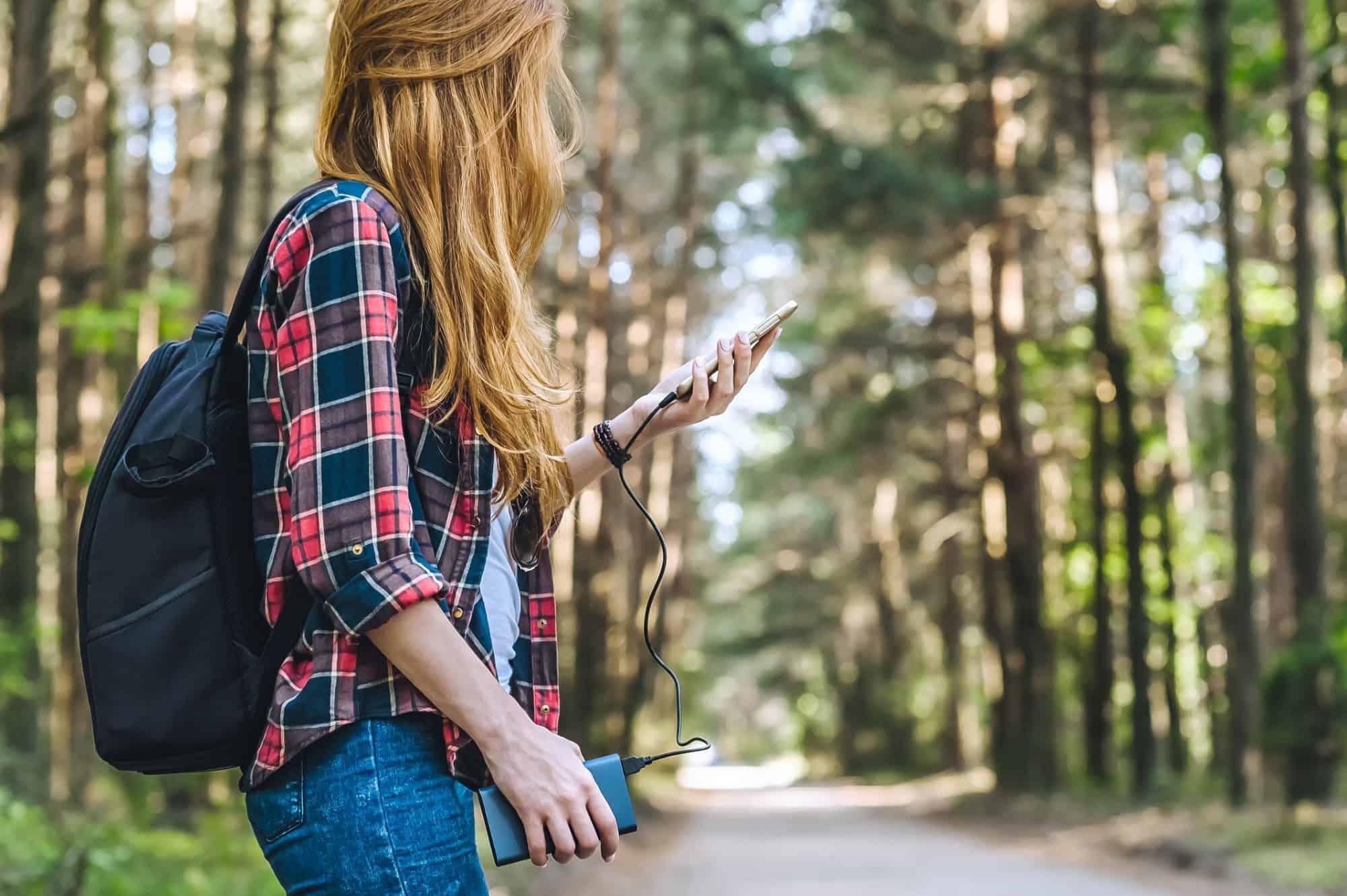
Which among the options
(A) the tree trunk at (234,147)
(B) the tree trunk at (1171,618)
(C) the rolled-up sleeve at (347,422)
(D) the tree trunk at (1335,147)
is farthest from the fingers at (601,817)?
(B) the tree trunk at (1171,618)

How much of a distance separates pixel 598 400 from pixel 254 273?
63.4 ft

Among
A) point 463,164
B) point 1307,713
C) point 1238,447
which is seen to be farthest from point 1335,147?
point 463,164

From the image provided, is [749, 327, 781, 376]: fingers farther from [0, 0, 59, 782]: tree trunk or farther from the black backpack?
[0, 0, 59, 782]: tree trunk

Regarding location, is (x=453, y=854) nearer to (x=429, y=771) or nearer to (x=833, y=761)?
(x=429, y=771)

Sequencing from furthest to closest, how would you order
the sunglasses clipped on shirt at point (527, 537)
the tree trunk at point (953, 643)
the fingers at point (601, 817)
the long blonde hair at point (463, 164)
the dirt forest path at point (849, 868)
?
1. the tree trunk at point (953, 643)
2. the dirt forest path at point (849, 868)
3. the sunglasses clipped on shirt at point (527, 537)
4. the long blonde hair at point (463, 164)
5. the fingers at point (601, 817)

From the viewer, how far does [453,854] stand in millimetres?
1795

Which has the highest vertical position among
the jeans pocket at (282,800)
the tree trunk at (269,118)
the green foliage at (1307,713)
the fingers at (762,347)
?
the tree trunk at (269,118)

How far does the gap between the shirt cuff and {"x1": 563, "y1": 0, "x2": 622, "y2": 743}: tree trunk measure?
19.0 m

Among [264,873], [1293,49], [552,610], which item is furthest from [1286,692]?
[552,610]

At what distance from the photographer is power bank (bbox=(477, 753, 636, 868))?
1.78 meters

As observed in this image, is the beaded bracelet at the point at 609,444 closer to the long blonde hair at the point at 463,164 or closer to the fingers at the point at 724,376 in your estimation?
the fingers at the point at 724,376

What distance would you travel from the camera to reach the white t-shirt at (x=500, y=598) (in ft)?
6.50

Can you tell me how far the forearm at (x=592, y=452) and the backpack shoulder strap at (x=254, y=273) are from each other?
0.66 meters

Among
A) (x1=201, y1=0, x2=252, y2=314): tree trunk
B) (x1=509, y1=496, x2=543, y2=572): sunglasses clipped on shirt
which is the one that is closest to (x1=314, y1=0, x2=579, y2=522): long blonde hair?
(x1=509, y1=496, x2=543, y2=572): sunglasses clipped on shirt
